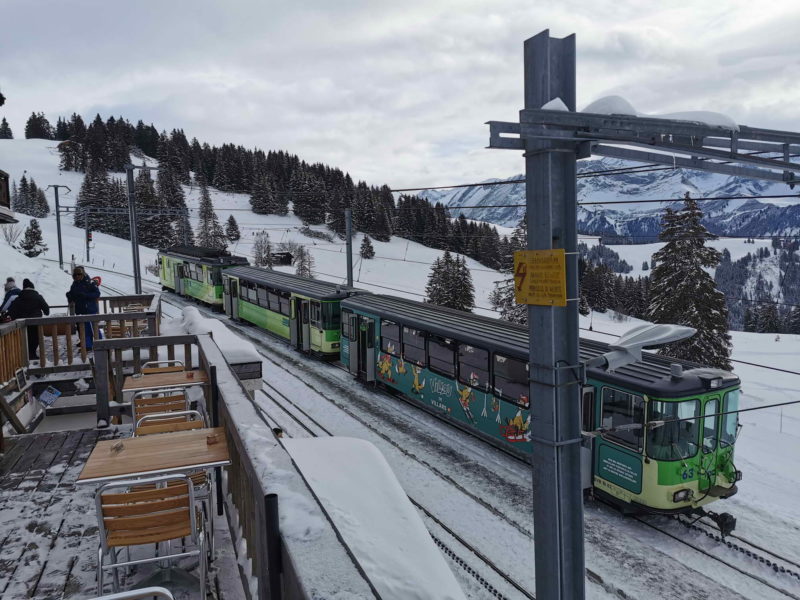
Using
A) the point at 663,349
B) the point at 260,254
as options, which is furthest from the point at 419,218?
the point at 663,349

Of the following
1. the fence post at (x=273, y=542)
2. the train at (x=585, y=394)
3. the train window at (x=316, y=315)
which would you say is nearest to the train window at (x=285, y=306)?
the train window at (x=316, y=315)

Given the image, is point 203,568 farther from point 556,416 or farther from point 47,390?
point 47,390

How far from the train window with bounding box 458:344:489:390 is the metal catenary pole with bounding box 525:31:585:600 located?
7.53m

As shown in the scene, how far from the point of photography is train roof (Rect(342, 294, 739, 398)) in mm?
9078

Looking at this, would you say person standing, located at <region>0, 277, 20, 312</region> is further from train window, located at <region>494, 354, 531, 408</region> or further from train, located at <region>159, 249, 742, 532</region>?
train window, located at <region>494, 354, 531, 408</region>

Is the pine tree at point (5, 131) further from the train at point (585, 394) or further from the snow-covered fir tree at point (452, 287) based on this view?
the train at point (585, 394)

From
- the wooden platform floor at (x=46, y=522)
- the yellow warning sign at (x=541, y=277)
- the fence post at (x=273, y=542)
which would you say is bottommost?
the wooden platform floor at (x=46, y=522)

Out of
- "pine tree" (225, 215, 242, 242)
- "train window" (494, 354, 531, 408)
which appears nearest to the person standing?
"train window" (494, 354, 531, 408)

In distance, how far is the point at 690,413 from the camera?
359 inches

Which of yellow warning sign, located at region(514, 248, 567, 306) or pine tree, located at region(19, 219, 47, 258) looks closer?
yellow warning sign, located at region(514, 248, 567, 306)

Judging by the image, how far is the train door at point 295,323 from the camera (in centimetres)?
2252

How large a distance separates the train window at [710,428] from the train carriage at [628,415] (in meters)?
0.02

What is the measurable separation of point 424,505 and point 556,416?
603 cm

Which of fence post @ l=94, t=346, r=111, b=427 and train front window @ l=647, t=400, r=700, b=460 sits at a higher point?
fence post @ l=94, t=346, r=111, b=427
